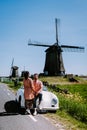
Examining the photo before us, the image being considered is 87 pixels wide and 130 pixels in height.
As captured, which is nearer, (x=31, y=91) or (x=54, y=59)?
(x=31, y=91)

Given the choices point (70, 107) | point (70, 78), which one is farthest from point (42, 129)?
point (70, 78)

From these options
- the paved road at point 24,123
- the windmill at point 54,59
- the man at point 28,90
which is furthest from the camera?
the windmill at point 54,59

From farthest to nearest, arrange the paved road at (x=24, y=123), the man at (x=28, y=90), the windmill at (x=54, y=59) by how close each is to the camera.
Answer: the windmill at (x=54, y=59)
the man at (x=28, y=90)
the paved road at (x=24, y=123)

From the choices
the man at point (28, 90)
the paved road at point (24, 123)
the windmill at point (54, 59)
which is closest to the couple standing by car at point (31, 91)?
the man at point (28, 90)

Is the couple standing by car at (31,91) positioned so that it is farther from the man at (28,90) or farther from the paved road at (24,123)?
the paved road at (24,123)

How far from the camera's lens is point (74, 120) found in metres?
13.1

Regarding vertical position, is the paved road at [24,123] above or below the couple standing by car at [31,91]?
below

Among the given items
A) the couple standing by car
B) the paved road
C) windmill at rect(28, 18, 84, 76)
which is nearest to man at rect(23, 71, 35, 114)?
the couple standing by car

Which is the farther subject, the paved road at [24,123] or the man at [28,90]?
the man at [28,90]

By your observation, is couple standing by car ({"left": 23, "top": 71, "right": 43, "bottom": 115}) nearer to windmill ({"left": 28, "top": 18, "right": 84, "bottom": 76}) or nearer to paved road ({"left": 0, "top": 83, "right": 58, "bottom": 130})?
paved road ({"left": 0, "top": 83, "right": 58, "bottom": 130})

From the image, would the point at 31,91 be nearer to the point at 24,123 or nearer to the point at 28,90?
the point at 28,90

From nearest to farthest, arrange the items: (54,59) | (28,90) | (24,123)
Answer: (24,123)
(28,90)
(54,59)

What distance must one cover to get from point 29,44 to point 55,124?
191ft

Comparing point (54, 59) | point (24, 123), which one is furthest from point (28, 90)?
point (54, 59)
